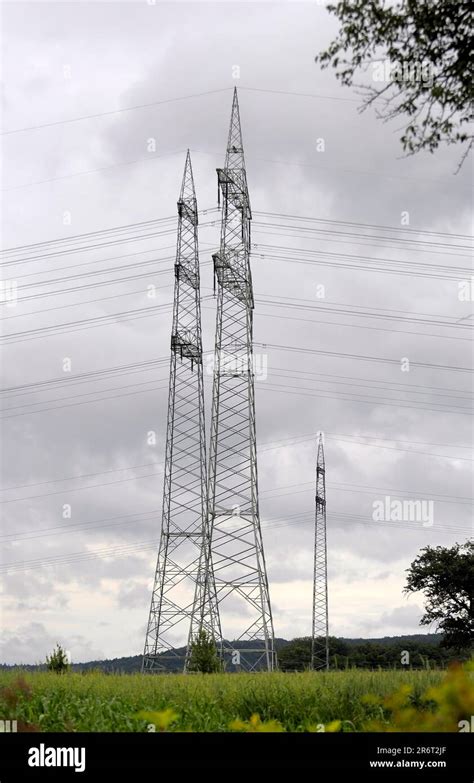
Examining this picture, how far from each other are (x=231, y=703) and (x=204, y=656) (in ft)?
50.6

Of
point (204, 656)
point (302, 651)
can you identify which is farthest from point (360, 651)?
point (204, 656)

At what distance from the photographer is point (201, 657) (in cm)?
2700

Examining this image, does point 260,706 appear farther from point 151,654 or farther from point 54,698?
point 151,654

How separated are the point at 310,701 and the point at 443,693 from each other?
5.63 m

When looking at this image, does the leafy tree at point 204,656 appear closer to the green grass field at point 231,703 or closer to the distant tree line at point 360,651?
the green grass field at point 231,703

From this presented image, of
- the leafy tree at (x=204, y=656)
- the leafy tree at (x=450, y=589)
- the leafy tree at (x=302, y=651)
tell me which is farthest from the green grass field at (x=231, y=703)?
the leafy tree at (x=302, y=651)

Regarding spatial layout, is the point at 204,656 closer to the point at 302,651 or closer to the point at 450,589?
the point at 450,589

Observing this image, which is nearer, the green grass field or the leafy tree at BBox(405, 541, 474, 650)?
the green grass field

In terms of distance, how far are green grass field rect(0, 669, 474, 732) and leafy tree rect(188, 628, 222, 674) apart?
11.0 m

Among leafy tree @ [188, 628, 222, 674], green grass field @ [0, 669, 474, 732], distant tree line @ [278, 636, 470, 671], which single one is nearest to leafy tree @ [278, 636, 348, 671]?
distant tree line @ [278, 636, 470, 671]

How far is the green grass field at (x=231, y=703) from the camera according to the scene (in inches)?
409

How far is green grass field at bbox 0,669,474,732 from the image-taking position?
1039cm

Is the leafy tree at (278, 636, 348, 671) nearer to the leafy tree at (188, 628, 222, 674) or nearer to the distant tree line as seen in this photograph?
the distant tree line
